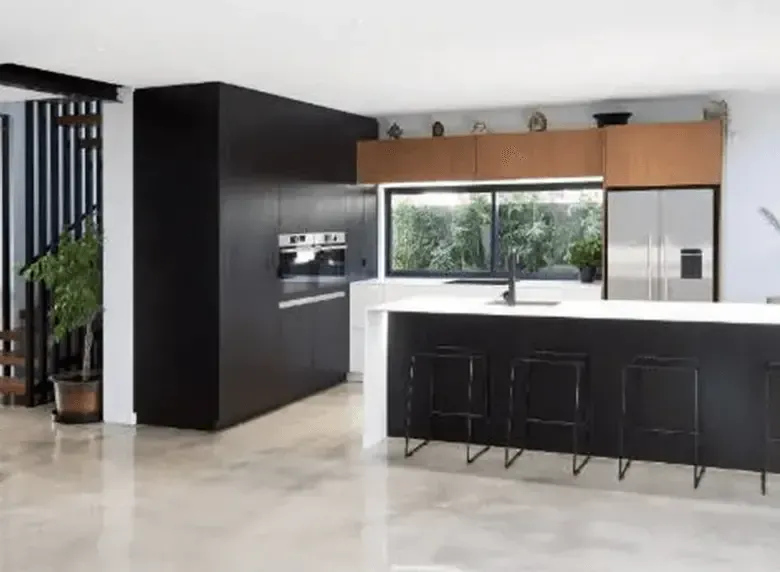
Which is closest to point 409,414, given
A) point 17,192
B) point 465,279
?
point 465,279

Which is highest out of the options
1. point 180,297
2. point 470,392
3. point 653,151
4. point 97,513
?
point 653,151

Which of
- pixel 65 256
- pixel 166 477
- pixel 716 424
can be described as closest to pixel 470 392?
pixel 716 424

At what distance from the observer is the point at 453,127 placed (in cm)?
889

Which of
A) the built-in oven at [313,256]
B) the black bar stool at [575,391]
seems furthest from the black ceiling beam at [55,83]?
the black bar stool at [575,391]

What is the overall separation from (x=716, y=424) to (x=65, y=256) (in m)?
4.79

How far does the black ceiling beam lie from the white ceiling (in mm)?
190

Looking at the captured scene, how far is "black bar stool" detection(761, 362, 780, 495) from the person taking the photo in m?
5.45

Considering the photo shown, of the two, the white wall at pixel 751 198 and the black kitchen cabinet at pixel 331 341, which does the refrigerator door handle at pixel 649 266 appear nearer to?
the white wall at pixel 751 198

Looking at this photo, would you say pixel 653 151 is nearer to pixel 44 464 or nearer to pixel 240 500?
pixel 240 500

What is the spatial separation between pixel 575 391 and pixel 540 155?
9.50 ft

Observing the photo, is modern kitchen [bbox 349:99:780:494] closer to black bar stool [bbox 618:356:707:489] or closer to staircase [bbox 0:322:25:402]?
black bar stool [bbox 618:356:707:489]

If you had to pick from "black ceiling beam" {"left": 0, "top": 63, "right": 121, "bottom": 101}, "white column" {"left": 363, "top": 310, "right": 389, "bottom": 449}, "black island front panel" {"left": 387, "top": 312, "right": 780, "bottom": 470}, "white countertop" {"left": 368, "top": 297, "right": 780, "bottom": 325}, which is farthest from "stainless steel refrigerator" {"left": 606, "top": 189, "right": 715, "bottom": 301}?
"black ceiling beam" {"left": 0, "top": 63, "right": 121, "bottom": 101}

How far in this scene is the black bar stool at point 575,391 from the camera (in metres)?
5.86

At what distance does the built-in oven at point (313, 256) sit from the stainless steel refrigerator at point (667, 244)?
2433mm
